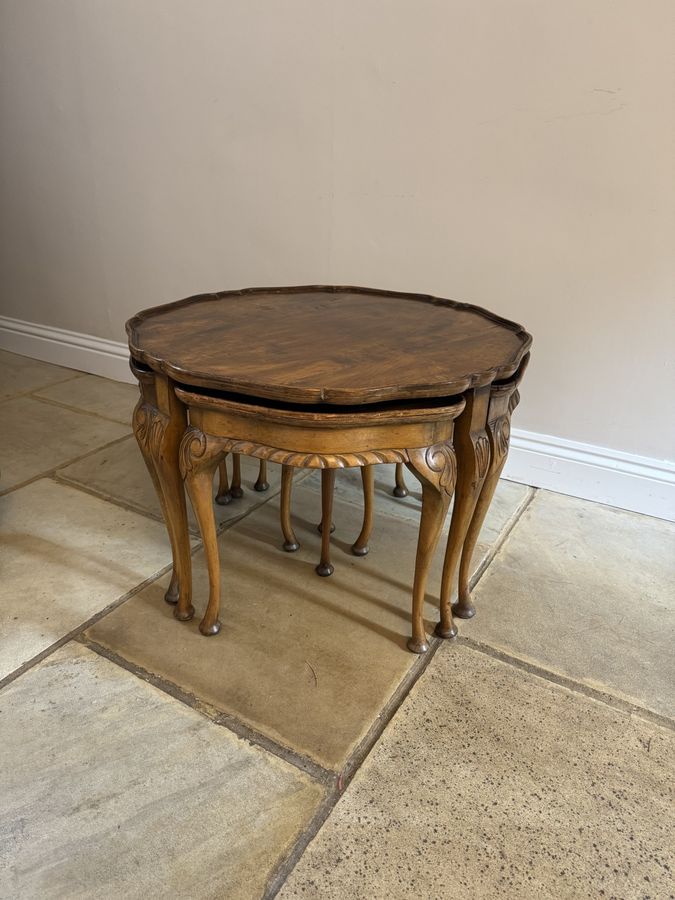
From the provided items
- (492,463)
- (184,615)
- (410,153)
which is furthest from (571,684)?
(410,153)

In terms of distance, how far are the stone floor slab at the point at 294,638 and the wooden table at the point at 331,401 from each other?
8 cm

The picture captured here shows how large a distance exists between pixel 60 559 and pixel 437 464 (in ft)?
3.77

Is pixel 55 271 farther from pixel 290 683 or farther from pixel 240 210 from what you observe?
pixel 290 683

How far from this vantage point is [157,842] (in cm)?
100

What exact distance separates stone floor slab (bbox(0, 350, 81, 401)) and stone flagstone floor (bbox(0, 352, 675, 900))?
1.21 m

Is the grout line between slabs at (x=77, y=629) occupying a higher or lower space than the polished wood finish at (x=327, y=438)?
lower

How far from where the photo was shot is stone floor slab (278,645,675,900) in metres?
0.96

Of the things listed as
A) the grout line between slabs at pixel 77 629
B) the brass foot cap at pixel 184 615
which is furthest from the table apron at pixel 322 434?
the grout line between slabs at pixel 77 629

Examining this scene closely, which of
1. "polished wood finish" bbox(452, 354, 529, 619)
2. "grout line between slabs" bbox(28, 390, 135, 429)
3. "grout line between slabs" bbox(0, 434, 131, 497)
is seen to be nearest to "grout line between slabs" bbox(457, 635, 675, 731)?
"polished wood finish" bbox(452, 354, 529, 619)

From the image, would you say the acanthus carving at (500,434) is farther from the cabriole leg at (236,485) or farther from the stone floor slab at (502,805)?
the cabriole leg at (236,485)

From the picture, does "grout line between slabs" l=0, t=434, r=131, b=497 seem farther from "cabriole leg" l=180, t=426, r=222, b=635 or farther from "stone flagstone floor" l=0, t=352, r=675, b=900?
"cabriole leg" l=180, t=426, r=222, b=635

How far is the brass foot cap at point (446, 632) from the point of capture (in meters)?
1.45

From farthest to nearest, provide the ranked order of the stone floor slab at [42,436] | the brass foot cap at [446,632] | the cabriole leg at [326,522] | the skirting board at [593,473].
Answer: the stone floor slab at [42,436] < the skirting board at [593,473] < the cabriole leg at [326,522] < the brass foot cap at [446,632]

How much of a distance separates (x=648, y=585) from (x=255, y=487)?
124cm
